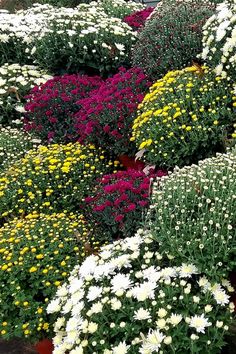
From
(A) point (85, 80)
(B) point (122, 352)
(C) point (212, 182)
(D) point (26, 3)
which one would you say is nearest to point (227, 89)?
(C) point (212, 182)

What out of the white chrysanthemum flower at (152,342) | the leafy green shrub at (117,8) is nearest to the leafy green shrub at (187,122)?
the white chrysanthemum flower at (152,342)

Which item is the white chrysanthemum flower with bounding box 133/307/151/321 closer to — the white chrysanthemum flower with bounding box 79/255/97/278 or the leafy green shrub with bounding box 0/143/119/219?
the white chrysanthemum flower with bounding box 79/255/97/278

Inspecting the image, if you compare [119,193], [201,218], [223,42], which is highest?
[223,42]

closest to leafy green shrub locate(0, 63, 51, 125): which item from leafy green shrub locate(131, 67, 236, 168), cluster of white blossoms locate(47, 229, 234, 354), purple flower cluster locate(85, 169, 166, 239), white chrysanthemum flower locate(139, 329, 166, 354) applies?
leafy green shrub locate(131, 67, 236, 168)

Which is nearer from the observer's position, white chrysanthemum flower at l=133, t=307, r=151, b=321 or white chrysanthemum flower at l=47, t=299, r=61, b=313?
white chrysanthemum flower at l=133, t=307, r=151, b=321

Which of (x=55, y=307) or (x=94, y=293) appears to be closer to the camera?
(x=94, y=293)

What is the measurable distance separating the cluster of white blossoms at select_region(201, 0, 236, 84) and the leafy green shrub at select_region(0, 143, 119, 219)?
1.32 m

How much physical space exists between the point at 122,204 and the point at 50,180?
1062mm

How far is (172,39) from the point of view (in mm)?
5801

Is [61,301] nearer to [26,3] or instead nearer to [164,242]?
[164,242]

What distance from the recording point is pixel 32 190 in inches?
188

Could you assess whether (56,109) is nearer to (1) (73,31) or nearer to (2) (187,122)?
(1) (73,31)

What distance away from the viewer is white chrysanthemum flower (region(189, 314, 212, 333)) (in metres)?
2.61

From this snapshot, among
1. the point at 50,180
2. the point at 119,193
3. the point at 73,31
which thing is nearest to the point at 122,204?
the point at 119,193
